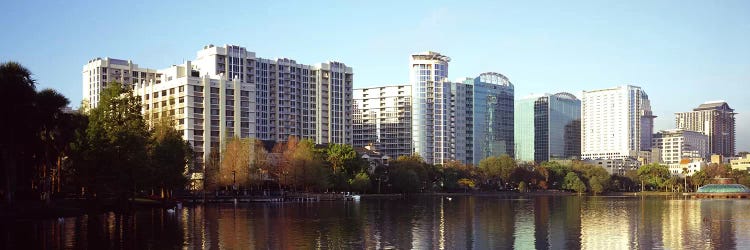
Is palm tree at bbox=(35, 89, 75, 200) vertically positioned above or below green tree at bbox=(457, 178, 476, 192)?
above

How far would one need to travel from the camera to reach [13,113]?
59.8 metres

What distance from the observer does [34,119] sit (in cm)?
6212

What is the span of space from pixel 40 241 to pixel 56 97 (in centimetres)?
2651

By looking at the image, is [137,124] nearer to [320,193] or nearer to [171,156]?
[171,156]

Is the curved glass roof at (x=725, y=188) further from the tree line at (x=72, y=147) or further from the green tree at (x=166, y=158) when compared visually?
the tree line at (x=72, y=147)

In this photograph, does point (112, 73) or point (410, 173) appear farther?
point (112, 73)

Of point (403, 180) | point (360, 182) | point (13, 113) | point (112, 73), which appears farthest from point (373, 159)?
point (13, 113)

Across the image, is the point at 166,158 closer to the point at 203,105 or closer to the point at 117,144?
the point at 117,144

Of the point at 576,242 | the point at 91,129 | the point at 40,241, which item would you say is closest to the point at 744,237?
the point at 576,242

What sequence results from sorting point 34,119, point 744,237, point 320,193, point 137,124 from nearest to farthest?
point 744,237 → point 34,119 → point 137,124 → point 320,193

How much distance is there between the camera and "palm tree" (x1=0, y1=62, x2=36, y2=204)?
59.9 m

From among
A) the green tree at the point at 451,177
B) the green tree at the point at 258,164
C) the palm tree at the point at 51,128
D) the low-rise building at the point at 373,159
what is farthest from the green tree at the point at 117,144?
the green tree at the point at 451,177

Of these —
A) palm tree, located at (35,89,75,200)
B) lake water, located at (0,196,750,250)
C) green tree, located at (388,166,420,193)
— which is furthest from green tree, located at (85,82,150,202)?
green tree, located at (388,166,420,193)

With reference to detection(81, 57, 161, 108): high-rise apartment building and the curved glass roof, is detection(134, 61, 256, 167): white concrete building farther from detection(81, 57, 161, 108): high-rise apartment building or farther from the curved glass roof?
the curved glass roof
